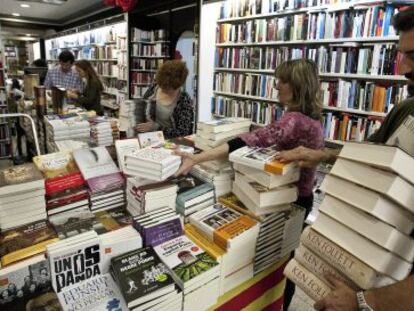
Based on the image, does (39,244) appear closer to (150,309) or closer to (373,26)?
(150,309)

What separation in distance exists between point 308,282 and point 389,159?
474 millimetres

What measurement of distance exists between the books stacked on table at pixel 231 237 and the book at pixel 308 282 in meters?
0.20

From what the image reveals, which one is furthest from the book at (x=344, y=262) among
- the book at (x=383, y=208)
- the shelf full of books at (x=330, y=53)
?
the shelf full of books at (x=330, y=53)

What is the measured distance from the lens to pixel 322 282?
104 centimetres

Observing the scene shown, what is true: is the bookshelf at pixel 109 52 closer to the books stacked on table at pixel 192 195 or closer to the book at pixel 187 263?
the books stacked on table at pixel 192 195

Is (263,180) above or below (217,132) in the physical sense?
below

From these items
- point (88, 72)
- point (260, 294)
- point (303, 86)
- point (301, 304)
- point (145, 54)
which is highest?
point (145, 54)

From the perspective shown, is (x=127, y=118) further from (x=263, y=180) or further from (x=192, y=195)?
(x=263, y=180)

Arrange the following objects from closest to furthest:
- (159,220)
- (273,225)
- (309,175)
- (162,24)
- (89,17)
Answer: (159,220) → (273,225) → (309,175) → (162,24) → (89,17)

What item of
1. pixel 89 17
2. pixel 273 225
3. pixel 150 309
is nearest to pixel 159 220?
pixel 150 309

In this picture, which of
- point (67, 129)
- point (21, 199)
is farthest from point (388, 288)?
point (67, 129)

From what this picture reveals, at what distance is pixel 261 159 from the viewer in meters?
1.38

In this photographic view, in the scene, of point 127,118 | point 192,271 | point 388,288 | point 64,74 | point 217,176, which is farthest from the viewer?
point 64,74

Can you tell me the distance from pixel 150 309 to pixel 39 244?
467 mm
